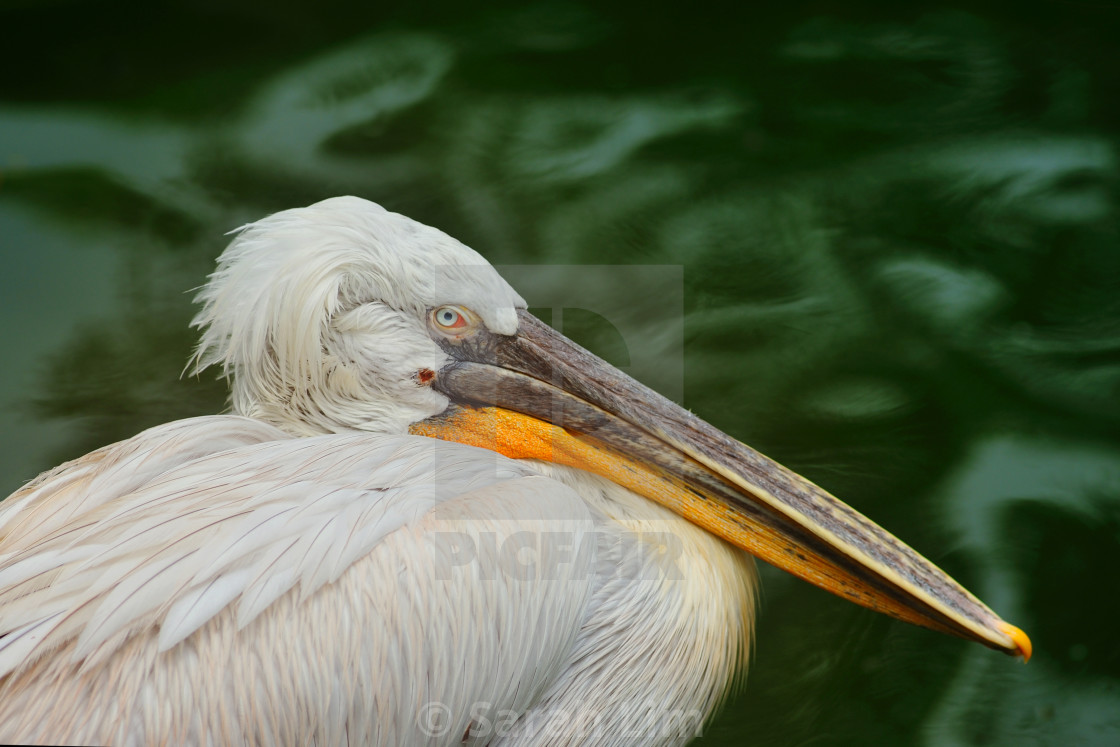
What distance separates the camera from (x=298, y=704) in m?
→ 1.05

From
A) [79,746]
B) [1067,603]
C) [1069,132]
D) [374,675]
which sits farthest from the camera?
[1069,132]

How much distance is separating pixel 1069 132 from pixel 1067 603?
1221 millimetres

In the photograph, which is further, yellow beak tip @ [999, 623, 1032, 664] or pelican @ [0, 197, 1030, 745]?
yellow beak tip @ [999, 623, 1032, 664]

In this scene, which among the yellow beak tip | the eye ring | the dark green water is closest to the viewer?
the yellow beak tip

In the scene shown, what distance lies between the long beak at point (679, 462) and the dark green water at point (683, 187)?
2.24ft

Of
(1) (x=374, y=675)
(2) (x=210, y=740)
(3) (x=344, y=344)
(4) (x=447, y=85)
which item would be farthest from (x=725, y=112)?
(2) (x=210, y=740)

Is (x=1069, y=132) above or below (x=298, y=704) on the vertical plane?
above

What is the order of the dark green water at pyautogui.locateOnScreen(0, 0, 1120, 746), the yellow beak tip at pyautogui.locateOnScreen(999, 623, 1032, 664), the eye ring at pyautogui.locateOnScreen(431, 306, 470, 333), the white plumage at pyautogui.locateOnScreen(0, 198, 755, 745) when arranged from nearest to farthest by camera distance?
the white plumage at pyautogui.locateOnScreen(0, 198, 755, 745)
the yellow beak tip at pyautogui.locateOnScreen(999, 623, 1032, 664)
the eye ring at pyautogui.locateOnScreen(431, 306, 470, 333)
the dark green water at pyautogui.locateOnScreen(0, 0, 1120, 746)

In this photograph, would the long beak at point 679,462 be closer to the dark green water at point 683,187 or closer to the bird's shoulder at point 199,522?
the bird's shoulder at point 199,522

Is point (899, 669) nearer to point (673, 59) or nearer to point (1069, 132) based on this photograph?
point (1069, 132)

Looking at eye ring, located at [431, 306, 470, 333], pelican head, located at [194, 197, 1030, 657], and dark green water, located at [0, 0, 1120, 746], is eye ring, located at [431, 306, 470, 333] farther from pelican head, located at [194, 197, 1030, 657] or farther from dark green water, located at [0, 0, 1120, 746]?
dark green water, located at [0, 0, 1120, 746]

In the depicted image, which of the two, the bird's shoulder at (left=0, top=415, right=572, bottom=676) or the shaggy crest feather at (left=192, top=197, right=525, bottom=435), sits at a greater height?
the shaggy crest feather at (left=192, top=197, right=525, bottom=435)

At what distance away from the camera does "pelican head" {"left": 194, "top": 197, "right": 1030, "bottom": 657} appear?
142cm

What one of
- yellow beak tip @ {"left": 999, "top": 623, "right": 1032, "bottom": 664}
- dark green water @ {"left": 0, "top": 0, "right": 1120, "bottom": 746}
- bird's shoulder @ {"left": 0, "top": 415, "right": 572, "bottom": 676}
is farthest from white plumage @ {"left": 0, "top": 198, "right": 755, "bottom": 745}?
dark green water @ {"left": 0, "top": 0, "right": 1120, "bottom": 746}
